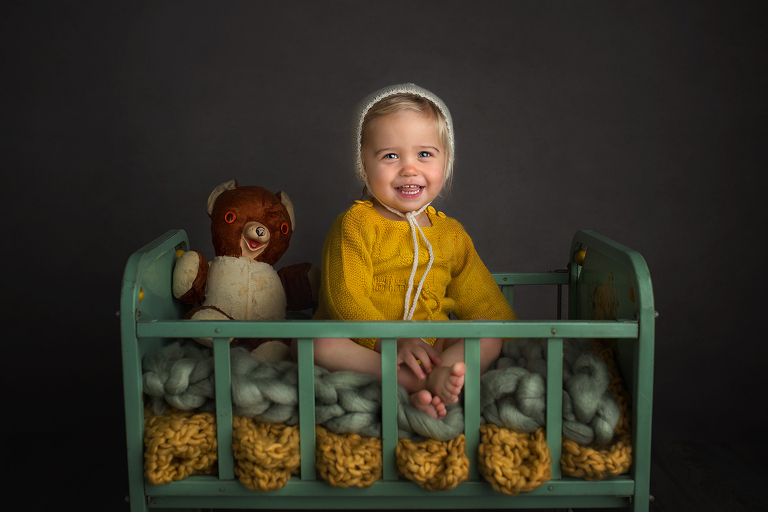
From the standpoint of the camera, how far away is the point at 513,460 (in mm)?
1068

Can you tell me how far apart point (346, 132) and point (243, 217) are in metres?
0.65

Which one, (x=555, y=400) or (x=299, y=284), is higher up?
(x=299, y=284)

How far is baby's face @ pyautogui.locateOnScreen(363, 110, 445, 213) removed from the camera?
4.57ft

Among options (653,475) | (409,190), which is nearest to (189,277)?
(409,190)

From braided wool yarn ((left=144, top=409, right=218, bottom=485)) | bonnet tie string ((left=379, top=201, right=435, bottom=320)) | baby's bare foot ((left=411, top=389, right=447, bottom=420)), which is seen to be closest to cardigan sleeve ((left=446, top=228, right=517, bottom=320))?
bonnet tie string ((left=379, top=201, right=435, bottom=320))

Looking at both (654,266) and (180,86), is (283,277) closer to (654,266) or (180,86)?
(180,86)

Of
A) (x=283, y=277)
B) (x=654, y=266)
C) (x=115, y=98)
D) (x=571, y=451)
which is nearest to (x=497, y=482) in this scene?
(x=571, y=451)

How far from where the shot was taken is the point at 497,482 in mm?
1060

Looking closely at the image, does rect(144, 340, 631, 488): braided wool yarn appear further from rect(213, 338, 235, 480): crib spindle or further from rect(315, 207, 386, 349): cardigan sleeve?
rect(315, 207, 386, 349): cardigan sleeve

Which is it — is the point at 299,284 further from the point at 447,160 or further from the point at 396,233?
the point at 447,160

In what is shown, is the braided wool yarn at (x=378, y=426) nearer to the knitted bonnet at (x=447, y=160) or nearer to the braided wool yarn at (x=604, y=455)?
the braided wool yarn at (x=604, y=455)

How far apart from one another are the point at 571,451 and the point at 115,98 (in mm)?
1676

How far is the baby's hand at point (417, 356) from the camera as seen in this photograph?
118 centimetres

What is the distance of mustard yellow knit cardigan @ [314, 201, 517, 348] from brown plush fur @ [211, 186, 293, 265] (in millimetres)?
153
